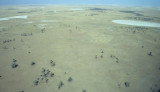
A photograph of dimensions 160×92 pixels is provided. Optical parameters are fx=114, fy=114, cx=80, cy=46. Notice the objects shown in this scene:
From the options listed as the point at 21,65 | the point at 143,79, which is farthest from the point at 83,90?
the point at 21,65

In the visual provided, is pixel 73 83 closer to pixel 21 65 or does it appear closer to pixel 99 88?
pixel 99 88

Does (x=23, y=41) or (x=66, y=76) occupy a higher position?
(x=23, y=41)

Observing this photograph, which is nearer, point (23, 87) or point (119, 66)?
point (23, 87)

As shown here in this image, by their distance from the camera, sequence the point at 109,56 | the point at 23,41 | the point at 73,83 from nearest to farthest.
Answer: the point at 73,83 < the point at 109,56 < the point at 23,41

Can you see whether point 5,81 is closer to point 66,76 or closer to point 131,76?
point 66,76

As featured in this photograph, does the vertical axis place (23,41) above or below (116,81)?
above

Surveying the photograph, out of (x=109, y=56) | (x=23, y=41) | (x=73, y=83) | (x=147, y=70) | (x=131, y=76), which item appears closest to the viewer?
(x=73, y=83)

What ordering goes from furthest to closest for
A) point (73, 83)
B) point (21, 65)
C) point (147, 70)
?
1. point (21, 65)
2. point (147, 70)
3. point (73, 83)

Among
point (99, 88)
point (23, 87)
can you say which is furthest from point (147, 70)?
point (23, 87)

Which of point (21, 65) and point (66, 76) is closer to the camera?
point (66, 76)
